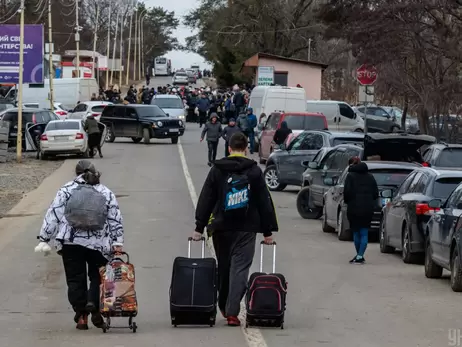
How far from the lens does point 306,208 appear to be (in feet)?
78.9

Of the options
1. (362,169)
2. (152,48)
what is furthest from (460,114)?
(152,48)

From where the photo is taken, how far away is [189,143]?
49.4 metres

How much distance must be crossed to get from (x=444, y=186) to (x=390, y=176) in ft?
11.9

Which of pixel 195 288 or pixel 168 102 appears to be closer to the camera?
pixel 195 288

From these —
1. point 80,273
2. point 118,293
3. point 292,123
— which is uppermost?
point 292,123

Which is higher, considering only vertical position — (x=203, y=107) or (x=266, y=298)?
(x=266, y=298)

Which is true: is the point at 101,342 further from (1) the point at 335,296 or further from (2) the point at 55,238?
(1) the point at 335,296

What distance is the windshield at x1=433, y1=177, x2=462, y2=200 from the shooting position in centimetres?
1630

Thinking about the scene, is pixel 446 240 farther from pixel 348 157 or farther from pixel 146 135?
pixel 146 135

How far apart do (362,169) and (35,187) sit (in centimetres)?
1589

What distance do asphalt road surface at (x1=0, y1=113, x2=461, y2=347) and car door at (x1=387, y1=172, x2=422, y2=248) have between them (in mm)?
361

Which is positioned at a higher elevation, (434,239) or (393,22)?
(393,22)

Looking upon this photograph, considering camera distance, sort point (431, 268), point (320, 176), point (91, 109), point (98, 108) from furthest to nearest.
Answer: point (98, 108) < point (91, 109) < point (320, 176) < point (431, 268)

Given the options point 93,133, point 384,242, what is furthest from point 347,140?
point 93,133
